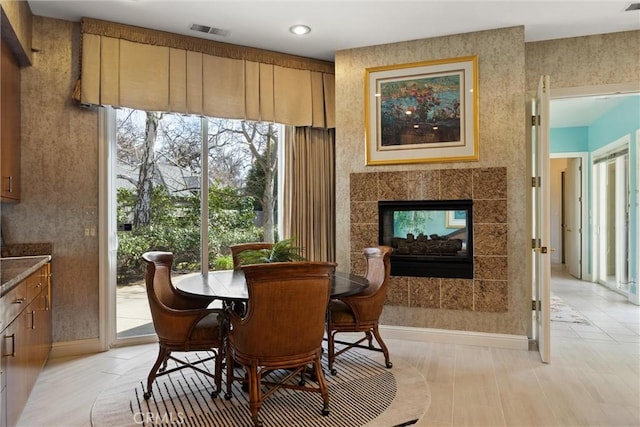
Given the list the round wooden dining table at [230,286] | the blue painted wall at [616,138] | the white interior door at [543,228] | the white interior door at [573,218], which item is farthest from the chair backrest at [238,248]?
the white interior door at [573,218]

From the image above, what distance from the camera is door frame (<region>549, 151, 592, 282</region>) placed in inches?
273

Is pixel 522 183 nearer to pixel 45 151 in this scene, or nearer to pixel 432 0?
pixel 432 0

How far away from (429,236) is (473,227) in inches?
16.0

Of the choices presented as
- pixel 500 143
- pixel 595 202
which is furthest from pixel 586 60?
pixel 595 202

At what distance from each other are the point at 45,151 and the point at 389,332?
3372 millimetres

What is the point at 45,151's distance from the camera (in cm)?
332

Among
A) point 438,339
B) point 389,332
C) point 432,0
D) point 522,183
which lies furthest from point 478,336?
point 432,0

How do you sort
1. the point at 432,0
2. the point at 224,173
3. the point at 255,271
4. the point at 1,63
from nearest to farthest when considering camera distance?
the point at 255,271 → the point at 1,63 → the point at 432,0 → the point at 224,173

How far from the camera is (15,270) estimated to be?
2.34 metres

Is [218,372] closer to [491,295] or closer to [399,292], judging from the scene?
[399,292]

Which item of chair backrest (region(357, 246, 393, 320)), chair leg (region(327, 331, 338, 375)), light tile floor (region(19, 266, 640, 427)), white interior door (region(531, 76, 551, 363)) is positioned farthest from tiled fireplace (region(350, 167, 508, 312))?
chair leg (region(327, 331, 338, 375))

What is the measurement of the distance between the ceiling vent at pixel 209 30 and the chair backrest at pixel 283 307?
2.51 meters

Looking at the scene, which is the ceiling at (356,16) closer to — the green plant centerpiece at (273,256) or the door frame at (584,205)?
the green plant centerpiece at (273,256)

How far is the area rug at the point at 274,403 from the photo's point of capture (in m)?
2.26
